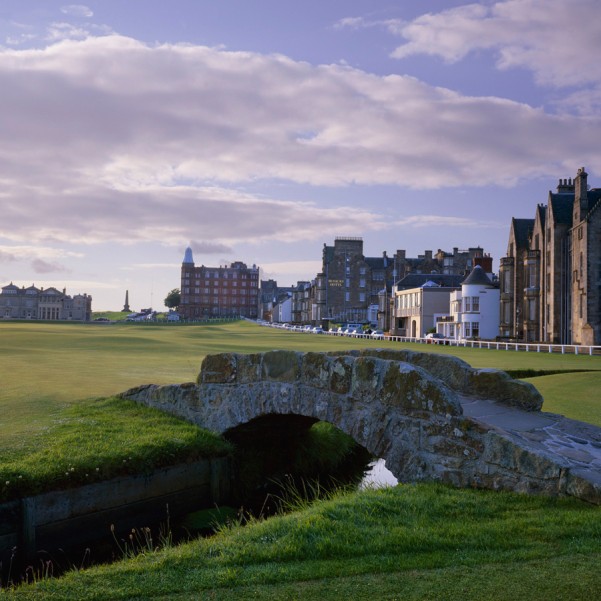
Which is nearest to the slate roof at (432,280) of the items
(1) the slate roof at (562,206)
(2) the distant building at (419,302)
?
(2) the distant building at (419,302)

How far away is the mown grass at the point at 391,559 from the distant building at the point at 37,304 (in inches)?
7179

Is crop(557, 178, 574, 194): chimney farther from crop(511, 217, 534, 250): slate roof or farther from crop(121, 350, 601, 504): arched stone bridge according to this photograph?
crop(121, 350, 601, 504): arched stone bridge

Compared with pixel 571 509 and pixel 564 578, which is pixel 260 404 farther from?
pixel 564 578

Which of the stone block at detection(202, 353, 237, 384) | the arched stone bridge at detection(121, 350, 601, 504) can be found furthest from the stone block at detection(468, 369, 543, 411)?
the stone block at detection(202, 353, 237, 384)

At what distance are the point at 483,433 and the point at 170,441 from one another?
6294mm

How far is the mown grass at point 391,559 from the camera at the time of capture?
17.7 ft

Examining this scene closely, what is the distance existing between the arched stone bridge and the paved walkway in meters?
0.02

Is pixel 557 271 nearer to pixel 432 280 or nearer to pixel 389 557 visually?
pixel 432 280

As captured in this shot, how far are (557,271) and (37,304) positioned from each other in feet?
537

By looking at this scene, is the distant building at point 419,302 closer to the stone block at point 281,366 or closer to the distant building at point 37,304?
the stone block at point 281,366

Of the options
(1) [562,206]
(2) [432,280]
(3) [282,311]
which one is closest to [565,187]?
(1) [562,206]

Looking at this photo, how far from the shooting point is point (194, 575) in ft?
19.7

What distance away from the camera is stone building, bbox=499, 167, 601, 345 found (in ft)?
156

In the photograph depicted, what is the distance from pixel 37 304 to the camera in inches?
7190
